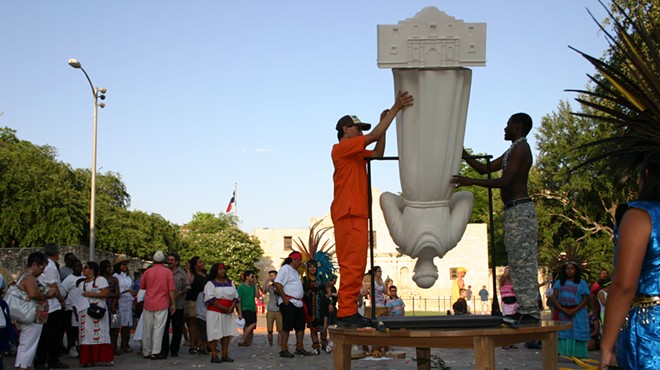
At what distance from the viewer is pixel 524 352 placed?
44.7ft

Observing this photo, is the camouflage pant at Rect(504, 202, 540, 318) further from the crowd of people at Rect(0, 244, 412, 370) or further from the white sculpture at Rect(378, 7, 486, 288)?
the crowd of people at Rect(0, 244, 412, 370)

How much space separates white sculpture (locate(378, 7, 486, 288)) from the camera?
5.72m

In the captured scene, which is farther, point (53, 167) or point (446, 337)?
point (53, 167)

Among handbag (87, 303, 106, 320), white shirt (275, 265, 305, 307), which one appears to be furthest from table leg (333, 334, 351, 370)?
white shirt (275, 265, 305, 307)

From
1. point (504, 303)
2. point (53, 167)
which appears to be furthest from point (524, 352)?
point (53, 167)

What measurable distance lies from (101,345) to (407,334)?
24.9 ft

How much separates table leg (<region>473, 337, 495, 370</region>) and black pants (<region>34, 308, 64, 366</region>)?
305 inches

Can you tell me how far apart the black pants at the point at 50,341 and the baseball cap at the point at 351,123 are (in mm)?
6612

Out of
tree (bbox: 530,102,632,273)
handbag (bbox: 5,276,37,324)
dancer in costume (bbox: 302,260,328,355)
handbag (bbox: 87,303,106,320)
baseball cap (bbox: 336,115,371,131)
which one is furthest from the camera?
tree (bbox: 530,102,632,273)

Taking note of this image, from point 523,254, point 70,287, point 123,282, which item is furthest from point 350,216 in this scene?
point 123,282

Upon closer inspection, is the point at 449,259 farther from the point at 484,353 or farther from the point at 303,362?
the point at 484,353

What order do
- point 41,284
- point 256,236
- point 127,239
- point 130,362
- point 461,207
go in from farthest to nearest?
point 256,236, point 127,239, point 130,362, point 41,284, point 461,207

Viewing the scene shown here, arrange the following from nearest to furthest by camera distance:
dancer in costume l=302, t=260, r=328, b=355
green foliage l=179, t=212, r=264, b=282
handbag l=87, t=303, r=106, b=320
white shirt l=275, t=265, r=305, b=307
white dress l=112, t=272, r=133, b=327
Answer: handbag l=87, t=303, r=106, b=320 < white shirt l=275, t=265, r=305, b=307 < white dress l=112, t=272, r=133, b=327 < dancer in costume l=302, t=260, r=328, b=355 < green foliage l=179, t=212, r=264, b=282

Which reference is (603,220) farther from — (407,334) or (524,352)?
(407,334)
